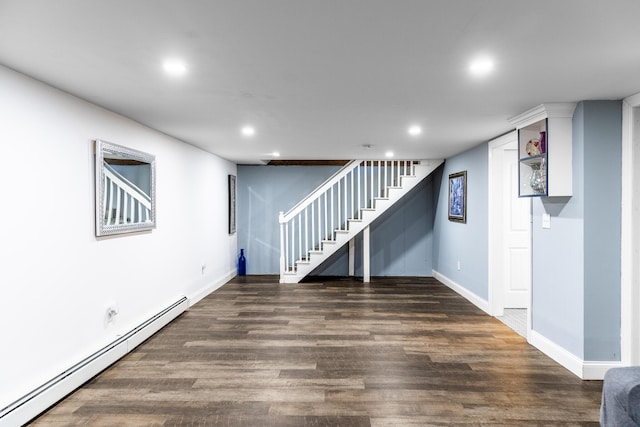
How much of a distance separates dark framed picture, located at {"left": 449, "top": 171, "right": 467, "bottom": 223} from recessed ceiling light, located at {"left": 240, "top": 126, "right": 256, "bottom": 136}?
3277 millimetres

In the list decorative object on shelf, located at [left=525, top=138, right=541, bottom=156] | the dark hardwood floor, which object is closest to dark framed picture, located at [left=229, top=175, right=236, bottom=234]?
the dark hardwood floor

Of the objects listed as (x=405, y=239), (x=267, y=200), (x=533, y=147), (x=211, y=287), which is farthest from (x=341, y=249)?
(x=533, y=147)

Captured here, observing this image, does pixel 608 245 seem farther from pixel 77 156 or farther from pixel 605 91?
pixel 77 156

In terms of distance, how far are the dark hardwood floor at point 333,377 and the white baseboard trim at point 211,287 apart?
50cm

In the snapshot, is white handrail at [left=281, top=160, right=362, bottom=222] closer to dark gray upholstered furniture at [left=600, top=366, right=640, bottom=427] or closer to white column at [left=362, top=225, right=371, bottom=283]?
white column at [left=362, top=225, right=371, bottom=283]

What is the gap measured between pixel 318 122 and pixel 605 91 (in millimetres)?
2423

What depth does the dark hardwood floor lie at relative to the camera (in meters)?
2.46

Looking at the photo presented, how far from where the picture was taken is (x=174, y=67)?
236 centimetres

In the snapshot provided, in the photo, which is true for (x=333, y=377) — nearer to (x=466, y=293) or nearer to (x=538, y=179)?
(x=538, y=179)

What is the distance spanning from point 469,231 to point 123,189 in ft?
14.9

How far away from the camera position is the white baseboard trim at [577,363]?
9.92 ft

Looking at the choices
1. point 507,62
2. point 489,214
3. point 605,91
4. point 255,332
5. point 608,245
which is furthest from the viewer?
point 489,214

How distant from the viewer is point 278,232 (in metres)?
7.62

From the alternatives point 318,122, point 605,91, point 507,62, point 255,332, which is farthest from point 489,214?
point 255,332
